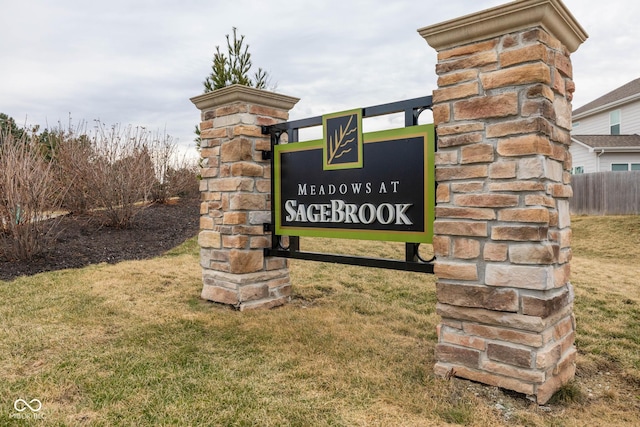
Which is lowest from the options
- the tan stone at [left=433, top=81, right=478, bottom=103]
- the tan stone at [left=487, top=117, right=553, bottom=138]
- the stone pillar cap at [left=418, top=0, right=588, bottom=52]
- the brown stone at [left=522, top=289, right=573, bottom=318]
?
the brown stone at [left=522, top=289, right=573, bottom=318]

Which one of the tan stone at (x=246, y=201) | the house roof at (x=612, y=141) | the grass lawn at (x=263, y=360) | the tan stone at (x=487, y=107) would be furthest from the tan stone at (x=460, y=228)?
the house roof at (x=612, y=141)

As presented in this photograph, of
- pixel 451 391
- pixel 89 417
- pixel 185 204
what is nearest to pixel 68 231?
pixel 185 204

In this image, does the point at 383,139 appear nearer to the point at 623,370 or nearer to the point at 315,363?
the point at 315,363

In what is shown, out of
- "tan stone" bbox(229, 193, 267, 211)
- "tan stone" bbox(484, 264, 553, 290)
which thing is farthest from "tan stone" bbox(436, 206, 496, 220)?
"tan stone" bbox(229, 193, 267, 211)

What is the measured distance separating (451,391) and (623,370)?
1.58 metres

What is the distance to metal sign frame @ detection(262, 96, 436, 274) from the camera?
3555mm

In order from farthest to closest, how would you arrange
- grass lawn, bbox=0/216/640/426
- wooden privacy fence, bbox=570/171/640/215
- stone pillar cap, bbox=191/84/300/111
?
wooden privacy fence, bbox=570/171/640/215 → stone pillar cap, bbox=191/84/300/111 → grass lawn, bbox=0/216/640/426

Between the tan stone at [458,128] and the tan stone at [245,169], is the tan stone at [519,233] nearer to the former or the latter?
the tan stone at [458,128]

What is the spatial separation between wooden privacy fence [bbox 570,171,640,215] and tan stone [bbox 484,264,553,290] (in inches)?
506

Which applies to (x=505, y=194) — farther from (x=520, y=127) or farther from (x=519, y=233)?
(x=520, y=127)

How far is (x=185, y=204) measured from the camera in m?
12.7

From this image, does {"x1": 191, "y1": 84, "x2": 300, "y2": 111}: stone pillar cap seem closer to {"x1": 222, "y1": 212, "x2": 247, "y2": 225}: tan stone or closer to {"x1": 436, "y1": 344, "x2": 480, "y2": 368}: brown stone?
{"x1": 222, "y1": 212, "x2": 247, "y2": 225}: tan stone

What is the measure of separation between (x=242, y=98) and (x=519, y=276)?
339cm

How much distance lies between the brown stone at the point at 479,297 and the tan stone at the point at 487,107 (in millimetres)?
1166
